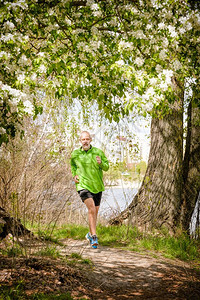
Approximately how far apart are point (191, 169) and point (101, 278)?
4.25 meters

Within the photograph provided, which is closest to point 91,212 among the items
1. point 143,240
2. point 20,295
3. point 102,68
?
point 143,240

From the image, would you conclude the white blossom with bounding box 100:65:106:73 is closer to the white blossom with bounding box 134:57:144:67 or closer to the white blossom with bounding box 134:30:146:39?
the white blossom with bounding box 134:57:144:67

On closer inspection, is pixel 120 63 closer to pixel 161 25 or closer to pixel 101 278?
pixel 161 25

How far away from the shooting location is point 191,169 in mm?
7934

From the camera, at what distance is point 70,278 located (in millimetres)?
4129

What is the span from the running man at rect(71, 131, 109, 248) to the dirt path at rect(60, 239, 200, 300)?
2.44 feet

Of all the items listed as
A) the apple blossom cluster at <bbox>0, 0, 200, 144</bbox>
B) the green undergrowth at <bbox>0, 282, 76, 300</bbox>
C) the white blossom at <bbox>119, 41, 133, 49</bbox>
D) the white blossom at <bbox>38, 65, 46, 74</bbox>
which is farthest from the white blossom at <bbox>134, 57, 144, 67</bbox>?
the green undergrowth at <bbox>0, 282, 76, 300</bbox>

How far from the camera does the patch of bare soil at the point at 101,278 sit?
12.6ft

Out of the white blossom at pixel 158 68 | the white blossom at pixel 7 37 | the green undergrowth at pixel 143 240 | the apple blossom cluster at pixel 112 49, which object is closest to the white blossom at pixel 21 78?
the apple blossom cluster at pixel 112 49

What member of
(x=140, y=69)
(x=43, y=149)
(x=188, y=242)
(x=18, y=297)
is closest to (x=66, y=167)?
(x=43, y=149)

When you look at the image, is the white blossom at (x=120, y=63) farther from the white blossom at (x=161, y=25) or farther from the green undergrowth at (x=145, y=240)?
the green undergrowth at (x=145, y=240)

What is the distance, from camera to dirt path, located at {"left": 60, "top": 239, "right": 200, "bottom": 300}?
4.12 metres

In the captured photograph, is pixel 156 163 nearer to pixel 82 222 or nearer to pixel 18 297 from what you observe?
pixel 82 222

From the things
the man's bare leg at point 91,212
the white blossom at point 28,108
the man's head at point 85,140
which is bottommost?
the man's bare leg at point 91,212
